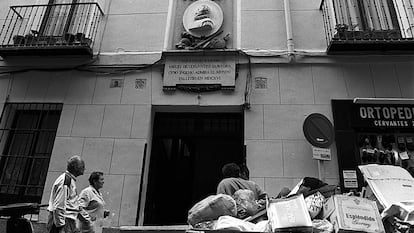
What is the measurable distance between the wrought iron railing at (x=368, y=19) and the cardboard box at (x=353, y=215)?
4170 millimetres

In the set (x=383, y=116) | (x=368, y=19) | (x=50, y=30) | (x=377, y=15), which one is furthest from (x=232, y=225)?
(x=50, y=30)

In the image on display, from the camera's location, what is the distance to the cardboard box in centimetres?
276

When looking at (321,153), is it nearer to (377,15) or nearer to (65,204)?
(377,15)

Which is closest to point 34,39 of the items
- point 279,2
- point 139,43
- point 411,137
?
point 139,43

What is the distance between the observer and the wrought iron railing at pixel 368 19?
21.4 feet

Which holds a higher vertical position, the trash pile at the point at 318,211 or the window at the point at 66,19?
the window at the point at 66,19

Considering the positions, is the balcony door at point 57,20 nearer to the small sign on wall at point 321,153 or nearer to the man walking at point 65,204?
the man walking at point 65,204

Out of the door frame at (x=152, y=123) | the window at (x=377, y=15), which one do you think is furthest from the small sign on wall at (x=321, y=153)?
the window at (x=377, y=15)

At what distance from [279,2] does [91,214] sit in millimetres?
5761

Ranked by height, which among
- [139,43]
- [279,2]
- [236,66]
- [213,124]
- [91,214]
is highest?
[279,2]

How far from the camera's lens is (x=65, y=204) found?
13.2ft

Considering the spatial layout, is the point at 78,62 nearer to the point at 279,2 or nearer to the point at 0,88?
the point at 0,88

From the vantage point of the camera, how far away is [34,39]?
7391mm

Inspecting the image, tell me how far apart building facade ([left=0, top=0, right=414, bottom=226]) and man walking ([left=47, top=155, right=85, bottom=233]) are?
190 cm
